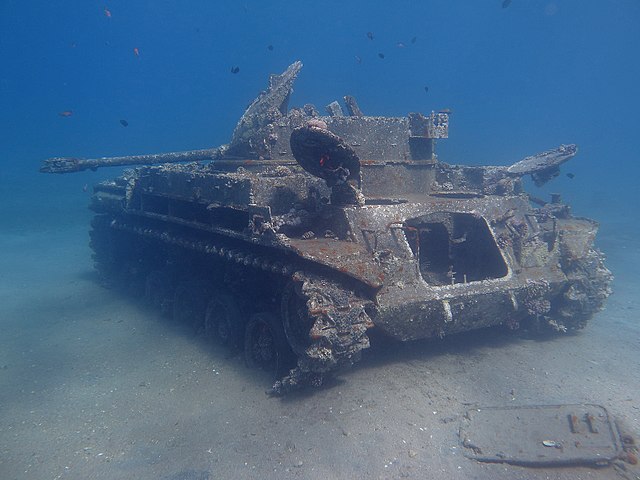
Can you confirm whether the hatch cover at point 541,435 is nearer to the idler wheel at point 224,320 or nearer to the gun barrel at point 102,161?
the idler wheel at point 224,320

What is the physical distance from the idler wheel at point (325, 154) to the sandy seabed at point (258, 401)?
9.86 feet

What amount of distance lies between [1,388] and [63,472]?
304 cm

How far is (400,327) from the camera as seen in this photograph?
648 cm

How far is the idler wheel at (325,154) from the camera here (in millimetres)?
6669

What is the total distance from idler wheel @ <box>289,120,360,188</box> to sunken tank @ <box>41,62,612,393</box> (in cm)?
2

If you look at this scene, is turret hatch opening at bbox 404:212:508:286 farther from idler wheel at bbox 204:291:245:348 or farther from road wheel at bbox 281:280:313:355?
idler wheel at bbox 204:291:245:348

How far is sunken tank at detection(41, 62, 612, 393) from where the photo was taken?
20.8ft

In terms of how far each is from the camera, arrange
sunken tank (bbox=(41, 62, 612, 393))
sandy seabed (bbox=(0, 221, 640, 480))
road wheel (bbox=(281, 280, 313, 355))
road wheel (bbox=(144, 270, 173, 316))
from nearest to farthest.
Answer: sandy seabed (bbox=(0, 221, 640, 480)), sunken tank (bbox=(41, 62, 612, 393)), road wheel (bbox=(281, 280, 313, 355)), road wheel (bbox=(144, 270, 173, 316))

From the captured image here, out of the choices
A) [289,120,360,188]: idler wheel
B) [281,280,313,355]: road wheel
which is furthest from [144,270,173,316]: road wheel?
[289,120,360,188]: idler wheel

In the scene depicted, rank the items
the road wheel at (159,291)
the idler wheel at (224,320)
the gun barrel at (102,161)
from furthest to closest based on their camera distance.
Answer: the gun barrel at (102,161)
the road wheel at (159,291)
the idler wheel at (224,320)

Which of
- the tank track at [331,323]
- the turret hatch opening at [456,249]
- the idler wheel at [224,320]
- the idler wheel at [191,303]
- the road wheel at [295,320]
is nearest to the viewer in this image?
Answer: the tank track at [331,323]

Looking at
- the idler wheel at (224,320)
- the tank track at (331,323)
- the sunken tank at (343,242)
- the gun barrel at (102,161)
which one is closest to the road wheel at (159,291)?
the sunken tank at (343,242)

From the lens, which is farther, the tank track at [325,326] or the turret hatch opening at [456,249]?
the turret hatch opening at [456,249]

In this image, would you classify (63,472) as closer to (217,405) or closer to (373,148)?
(217,405)
